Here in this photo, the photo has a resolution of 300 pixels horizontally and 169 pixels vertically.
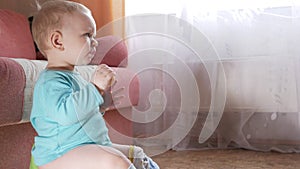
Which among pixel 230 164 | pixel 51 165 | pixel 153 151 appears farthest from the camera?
pixel 230 164

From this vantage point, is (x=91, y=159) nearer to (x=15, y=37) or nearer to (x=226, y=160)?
(x=226, y=160)

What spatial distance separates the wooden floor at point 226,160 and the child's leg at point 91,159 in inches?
27.6

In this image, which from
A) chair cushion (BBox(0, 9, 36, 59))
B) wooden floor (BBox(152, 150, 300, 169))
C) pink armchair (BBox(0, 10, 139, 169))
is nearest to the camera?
pink armchair (BBox(0, 10, 139, 169))

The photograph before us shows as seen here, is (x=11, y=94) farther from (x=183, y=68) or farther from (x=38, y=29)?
(x=183, y=68)

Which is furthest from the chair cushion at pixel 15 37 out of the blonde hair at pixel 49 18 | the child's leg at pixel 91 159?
the child's leg at pixel 91 159

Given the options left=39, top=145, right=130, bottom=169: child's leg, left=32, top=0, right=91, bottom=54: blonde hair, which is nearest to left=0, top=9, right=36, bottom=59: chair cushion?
left=32, top=0, right=91, bottom=54: blonde hair

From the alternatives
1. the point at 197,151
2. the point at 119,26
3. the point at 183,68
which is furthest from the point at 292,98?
the point at 119,26

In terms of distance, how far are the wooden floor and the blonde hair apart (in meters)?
0.79

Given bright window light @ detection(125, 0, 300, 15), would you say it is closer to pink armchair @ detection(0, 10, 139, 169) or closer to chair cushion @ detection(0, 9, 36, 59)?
chair cushion @ detection(0, 9, 36, 59)

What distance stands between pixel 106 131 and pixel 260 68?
51.4 inches

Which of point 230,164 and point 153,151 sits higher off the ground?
point 153,151

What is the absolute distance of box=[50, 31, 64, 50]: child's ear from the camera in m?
0.94

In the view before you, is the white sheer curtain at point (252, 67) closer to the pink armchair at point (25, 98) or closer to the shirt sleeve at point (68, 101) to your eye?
the pink armchair at point (25, 98)

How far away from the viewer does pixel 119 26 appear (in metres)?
1.01
